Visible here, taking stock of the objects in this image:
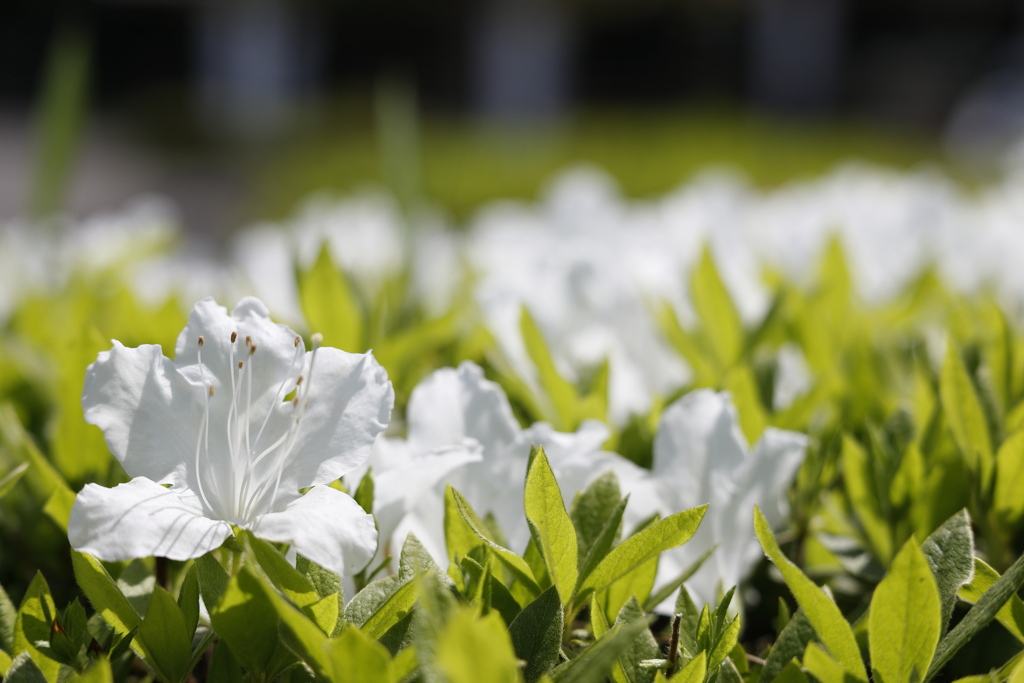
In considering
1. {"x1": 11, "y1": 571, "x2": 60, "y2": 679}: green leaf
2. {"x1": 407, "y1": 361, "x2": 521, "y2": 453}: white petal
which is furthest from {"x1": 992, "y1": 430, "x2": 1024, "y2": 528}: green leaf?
{"x1": 11, "y1": 571, "x2": 60, "y2": 679}: green leaf

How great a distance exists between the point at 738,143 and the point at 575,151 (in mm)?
1539

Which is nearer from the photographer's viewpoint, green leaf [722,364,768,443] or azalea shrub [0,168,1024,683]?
azalea shrub [0,168,1024,683]

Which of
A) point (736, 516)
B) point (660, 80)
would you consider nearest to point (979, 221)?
point (736, 516)

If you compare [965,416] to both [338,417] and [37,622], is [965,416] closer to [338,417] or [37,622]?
[338,417]

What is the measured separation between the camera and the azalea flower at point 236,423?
69 cm

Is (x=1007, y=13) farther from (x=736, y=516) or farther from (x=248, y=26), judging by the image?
(x=736, y=516)

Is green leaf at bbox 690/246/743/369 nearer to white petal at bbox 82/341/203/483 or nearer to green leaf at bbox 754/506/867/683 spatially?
green leaf at bbox 754/506/867/683

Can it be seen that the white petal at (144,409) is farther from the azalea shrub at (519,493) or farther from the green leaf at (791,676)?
the green leaf at (791,676)

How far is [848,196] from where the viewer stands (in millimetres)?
2359

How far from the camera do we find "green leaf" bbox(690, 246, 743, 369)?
4.32 feet

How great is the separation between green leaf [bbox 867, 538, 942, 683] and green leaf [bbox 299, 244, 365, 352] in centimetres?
71

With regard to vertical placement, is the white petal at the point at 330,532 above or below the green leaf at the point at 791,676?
above

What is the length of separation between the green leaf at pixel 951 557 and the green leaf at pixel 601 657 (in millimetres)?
280

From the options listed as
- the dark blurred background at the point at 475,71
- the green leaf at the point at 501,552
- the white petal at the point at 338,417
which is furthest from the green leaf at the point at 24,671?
the dark blurred background at the point at 475,71
